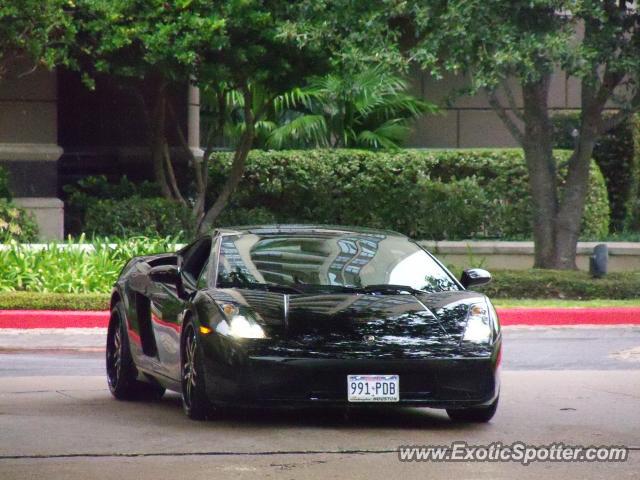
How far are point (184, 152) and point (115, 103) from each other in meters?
1.58

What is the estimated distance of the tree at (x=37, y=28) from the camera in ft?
67.6

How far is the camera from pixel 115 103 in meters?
27.5

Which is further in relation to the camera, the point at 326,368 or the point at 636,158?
the point at 636,158

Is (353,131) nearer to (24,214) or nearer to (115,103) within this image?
(115,103)

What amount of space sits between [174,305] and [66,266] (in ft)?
31.2

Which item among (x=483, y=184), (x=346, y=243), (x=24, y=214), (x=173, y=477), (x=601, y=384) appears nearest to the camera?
(x=173, y=477)

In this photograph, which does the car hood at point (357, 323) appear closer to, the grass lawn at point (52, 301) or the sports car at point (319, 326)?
the sports car at point (319, 326)

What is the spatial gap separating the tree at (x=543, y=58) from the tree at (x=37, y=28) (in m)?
4.99

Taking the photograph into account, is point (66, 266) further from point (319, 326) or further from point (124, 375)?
point (319, 326)

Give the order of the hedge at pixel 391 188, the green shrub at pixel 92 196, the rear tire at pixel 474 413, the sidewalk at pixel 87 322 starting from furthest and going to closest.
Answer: the hedge at pixel 391 188 < the green shrub at pixel 92 196 < the sidewalk at pixel 87 322 < the rear tire at pixel 474 413

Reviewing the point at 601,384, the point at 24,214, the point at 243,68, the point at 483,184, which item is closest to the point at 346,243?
the point at 601,384

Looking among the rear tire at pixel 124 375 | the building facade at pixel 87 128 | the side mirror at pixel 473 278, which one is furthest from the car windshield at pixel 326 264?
the building facade at pixel 87 128

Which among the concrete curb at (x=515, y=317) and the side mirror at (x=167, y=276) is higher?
the side mirror at (x=167, y=276)

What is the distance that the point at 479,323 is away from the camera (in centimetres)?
937
